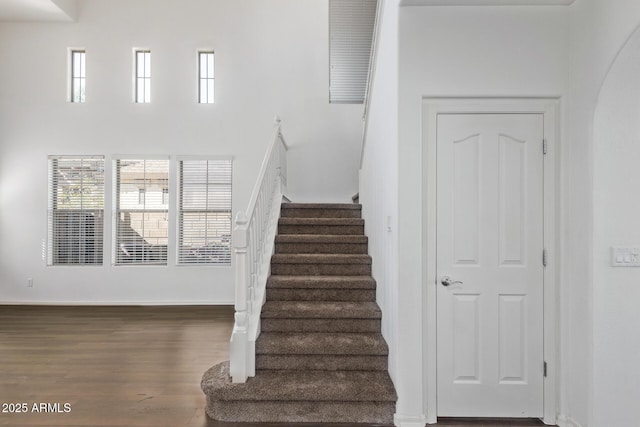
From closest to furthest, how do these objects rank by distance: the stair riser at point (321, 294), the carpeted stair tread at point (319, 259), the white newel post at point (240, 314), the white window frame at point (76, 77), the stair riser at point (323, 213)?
1. the white newel post at point (240, 314)
2. the stair riser at point (321, 294)
3. the carpeted stair tread at point (319, 259)
4. the stair riser at point (323, 213)
5. the white window frame at point (76, 77)

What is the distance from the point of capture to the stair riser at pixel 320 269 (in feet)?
10.6

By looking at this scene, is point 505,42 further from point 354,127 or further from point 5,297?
point 5,297

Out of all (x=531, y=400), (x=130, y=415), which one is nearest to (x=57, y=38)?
(x=130, y=415)

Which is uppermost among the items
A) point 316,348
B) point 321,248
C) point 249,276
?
point 321,248

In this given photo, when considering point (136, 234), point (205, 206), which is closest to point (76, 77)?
point (136, 234)

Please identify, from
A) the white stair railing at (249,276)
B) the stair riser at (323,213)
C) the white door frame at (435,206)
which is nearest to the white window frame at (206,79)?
the stair riser at (323,213)

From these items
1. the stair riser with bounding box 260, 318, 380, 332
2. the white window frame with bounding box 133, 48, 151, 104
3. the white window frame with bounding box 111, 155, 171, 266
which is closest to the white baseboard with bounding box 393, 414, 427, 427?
the stair riser with bounding box 260, 318, 380, 332

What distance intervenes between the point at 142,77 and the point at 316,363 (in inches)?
220

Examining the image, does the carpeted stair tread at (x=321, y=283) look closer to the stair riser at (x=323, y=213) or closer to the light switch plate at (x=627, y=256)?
the stair riser at (x=323, y=213)

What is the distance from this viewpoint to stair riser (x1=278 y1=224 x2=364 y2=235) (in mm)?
3760

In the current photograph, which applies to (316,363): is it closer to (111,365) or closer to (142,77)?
(111,365)

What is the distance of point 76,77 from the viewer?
555 cm

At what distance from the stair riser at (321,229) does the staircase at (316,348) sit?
0.19 m

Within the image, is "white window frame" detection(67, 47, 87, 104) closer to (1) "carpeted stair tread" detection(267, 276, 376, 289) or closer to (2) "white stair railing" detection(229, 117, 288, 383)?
(2) "white stair railing" detection(229, 117, 288, 383)
